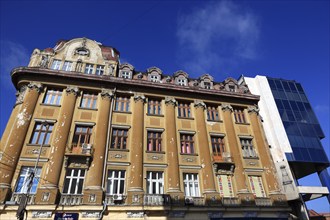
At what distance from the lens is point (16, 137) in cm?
1634

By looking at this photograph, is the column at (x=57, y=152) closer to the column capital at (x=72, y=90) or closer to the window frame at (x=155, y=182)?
the column capital at (x=72, y=90)

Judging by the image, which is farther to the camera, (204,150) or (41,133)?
(204,150)

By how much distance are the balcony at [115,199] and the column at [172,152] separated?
3.48 m

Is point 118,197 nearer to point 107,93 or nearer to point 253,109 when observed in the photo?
point 107,93

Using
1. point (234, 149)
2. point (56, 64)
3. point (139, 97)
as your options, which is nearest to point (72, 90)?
point (56, 64)

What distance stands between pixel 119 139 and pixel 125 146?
83 centimetres

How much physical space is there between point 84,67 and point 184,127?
11524 millimetres

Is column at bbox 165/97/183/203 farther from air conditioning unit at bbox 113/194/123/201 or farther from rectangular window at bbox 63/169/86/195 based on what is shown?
rectangular window at bbox 63/169/86/195

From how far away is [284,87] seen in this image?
28.0m

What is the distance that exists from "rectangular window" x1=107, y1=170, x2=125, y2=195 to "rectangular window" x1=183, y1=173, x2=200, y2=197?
5045mm

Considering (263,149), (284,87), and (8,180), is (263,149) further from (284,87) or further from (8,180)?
(8,180)

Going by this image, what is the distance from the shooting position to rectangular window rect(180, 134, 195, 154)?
64.8 feet

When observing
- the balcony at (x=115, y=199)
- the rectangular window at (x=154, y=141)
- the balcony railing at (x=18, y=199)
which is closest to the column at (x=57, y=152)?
the balcony railing at (x=18, y=199)

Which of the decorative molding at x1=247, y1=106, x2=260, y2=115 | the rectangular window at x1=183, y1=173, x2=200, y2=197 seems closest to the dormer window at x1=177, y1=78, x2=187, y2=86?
the decorative molding at x1=247, y1=106, x2=260, y2=115
